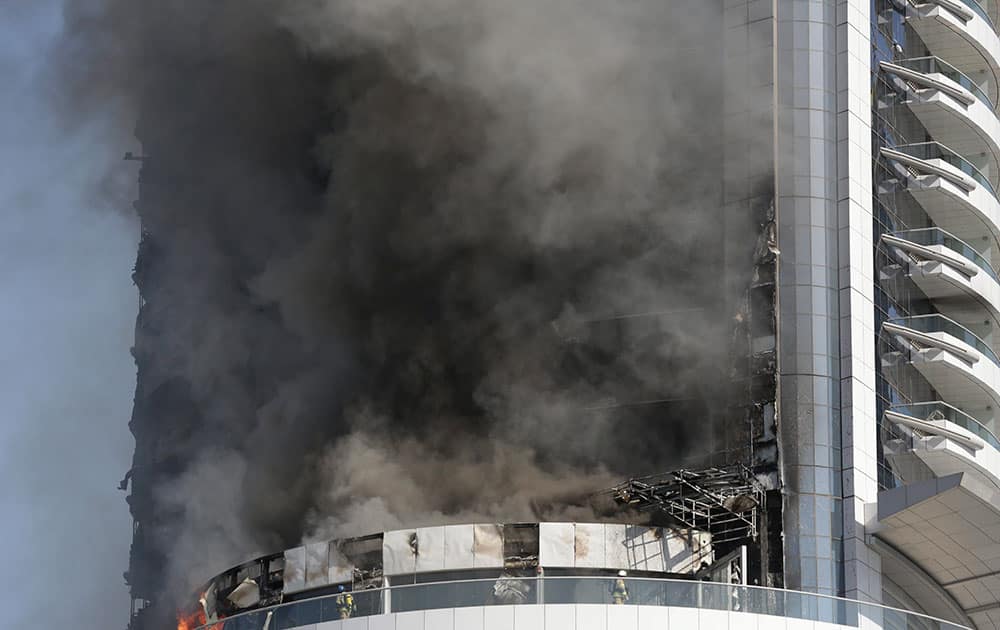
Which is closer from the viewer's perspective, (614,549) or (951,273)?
(614,549)

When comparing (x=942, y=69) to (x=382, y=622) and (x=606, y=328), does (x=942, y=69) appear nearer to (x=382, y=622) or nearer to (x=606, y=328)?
(x=606, y=328)

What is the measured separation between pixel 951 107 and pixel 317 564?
69.4 ft

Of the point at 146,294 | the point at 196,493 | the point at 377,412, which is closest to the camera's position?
the point at 377,412

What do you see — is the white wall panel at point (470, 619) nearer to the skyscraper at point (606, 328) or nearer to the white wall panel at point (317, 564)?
the skyscraper at point (606, 328)

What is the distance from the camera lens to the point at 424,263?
53.5 m

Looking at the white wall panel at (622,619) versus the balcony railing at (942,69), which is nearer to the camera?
the white wall panel at (622,619)

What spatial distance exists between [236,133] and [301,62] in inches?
151

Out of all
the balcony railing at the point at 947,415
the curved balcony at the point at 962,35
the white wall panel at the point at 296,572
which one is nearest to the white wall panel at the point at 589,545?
the white wall panel at the point at 296,572

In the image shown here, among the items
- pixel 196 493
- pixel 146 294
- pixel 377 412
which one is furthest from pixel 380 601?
pixel 146 294

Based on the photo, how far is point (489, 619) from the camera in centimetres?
3734

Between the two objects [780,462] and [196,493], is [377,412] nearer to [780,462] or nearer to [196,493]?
[196,493]

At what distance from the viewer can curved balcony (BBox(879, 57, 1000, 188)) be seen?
49188mm

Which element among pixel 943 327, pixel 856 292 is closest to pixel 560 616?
pixel 856 292

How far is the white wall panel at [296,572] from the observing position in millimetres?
43406
